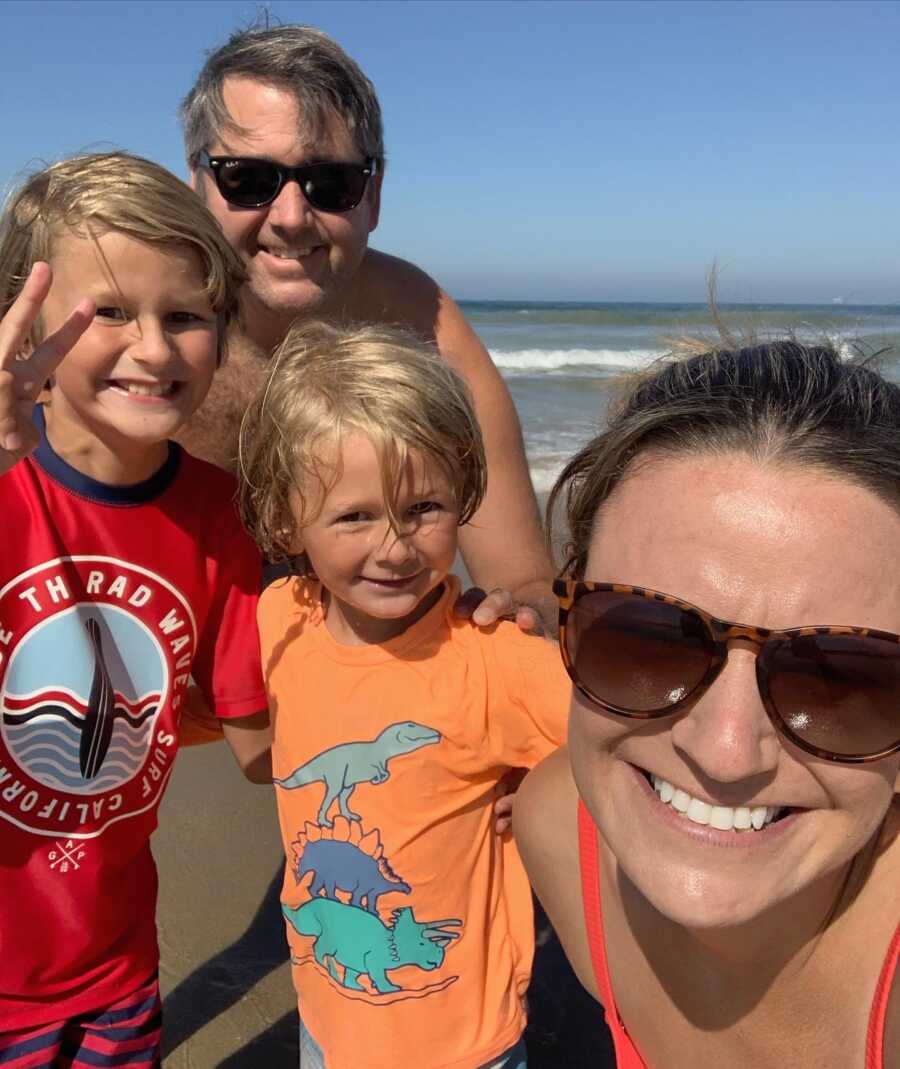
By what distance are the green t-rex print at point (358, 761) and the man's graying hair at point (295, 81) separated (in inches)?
81.9

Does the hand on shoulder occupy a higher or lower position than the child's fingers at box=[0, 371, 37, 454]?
lower

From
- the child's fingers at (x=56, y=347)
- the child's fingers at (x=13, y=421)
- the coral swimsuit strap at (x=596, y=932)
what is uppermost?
the child's fingers at (x=56, y=347)

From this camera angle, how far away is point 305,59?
3193mm

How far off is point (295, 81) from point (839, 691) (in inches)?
108

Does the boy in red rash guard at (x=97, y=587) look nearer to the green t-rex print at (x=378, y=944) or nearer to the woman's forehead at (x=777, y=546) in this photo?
the green t-rex print at (x=378, y=944)

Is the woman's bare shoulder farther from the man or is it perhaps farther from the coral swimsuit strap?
the man

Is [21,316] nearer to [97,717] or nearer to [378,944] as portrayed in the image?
[97,717]

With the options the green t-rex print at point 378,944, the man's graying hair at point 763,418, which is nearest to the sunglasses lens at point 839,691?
the man's graying hair at point 763,418

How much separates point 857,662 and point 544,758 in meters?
0.96

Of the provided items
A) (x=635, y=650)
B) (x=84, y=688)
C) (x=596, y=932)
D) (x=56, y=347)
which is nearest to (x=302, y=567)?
(x=84, y=688)

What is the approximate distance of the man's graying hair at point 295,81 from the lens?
3.18 m

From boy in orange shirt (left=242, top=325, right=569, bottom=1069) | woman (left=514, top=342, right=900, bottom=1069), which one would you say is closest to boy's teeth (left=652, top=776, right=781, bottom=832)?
woman (left=514, top=342, right=900, bottom=1069)

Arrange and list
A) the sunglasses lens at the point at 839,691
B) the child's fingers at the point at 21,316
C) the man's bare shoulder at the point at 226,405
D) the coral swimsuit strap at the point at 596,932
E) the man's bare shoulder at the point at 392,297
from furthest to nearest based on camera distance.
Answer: the man's bare shoulder at the point at 392,297
the man's bare shoulder at the point at 226,405
the coral swimsuit strap at the point at 596,932
the child's fingers at the point at 21,316
the sunglasses lens at the point at 839,691

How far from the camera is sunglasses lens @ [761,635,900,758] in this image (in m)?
1.24
